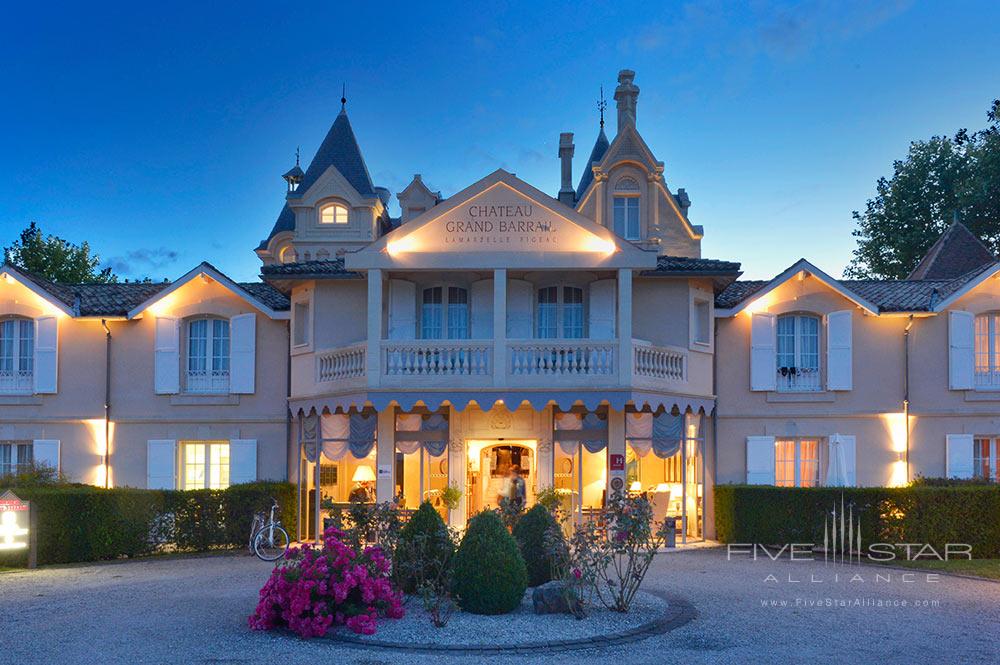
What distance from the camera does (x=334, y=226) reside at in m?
28.3

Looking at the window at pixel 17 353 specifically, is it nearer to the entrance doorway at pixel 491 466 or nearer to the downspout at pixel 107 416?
the downspout at pixel 107 416

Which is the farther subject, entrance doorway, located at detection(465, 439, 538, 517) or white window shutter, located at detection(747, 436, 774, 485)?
white window shutter, located at detection(747, 436, 774, 485)

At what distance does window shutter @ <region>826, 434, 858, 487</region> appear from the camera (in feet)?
66.9

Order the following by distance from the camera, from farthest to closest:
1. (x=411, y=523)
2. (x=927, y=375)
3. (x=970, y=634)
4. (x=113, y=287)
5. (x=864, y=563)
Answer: (x=113, y=287) < (x=927, y=375) < (x=864, y=563) < (x=411, y=523) < (x=970, y=634)

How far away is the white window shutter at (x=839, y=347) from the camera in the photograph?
69.8 ft

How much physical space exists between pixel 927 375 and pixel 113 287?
19155mm

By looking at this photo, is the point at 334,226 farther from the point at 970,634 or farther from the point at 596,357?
the point at 970,634

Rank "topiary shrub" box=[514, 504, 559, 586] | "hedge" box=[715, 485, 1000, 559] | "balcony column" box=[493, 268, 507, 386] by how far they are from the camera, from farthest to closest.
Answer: "balcony column" box=[493, 268, 507, 386]
"hedge" box=[715, 485, 1000, 559]
"topiary shrub" box=[514, 504, 559, 586]

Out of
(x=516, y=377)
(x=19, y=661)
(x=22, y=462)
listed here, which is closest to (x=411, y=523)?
(x=19, y=661)

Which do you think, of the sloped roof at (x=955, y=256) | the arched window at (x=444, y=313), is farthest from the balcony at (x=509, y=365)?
the sloped roof at (x=955, y=256)

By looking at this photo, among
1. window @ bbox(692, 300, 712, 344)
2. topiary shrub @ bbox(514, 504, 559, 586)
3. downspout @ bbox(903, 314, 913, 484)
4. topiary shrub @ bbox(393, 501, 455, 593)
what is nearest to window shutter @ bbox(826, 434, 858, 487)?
downspout @ bbox(903, 314, 913, 484)

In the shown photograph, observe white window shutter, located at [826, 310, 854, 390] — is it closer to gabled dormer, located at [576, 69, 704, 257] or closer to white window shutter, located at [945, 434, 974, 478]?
white window shutter, located at [945, 434, 974, 478]

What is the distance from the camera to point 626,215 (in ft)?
78.3

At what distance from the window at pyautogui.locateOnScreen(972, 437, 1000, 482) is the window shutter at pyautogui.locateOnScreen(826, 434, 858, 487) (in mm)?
2842
